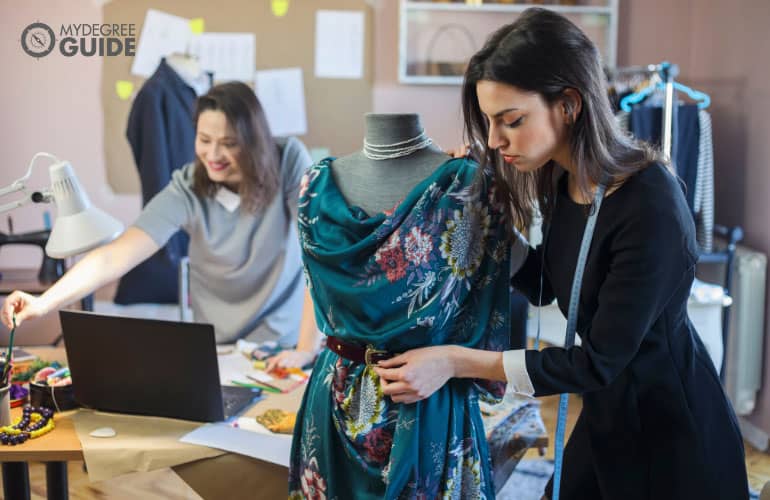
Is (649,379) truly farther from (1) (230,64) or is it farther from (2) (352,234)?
(1) (230,64)

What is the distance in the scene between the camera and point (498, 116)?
123 cm

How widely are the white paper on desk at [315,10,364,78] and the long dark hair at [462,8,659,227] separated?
277cm

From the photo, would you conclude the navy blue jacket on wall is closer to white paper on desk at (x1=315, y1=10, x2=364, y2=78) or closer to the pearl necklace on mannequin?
white paper on desk at (x1=315, y1=10, x2=364, y2=78)

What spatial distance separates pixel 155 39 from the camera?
382 centimetres

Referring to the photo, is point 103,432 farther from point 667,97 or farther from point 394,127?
point 667,97

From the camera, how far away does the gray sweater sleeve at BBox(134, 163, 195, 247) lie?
7.02 feet

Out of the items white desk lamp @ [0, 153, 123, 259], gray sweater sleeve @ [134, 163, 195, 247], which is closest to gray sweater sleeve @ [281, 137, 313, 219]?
gray sweater sleeve @ [134, 163, 195, 247]

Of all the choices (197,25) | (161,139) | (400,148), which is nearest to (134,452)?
(400,148)

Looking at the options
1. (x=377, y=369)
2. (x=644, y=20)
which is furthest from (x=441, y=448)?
(x=644, y=20)

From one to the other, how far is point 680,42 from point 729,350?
5.27 ft

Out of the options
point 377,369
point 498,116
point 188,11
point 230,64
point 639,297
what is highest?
→ point 188,11

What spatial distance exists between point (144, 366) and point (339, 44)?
2.64 meters

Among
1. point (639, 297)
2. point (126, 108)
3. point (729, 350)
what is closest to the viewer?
point (639, 297)

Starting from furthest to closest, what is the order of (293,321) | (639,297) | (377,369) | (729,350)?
(729,350), (293,321), (377,369), (639,297)
